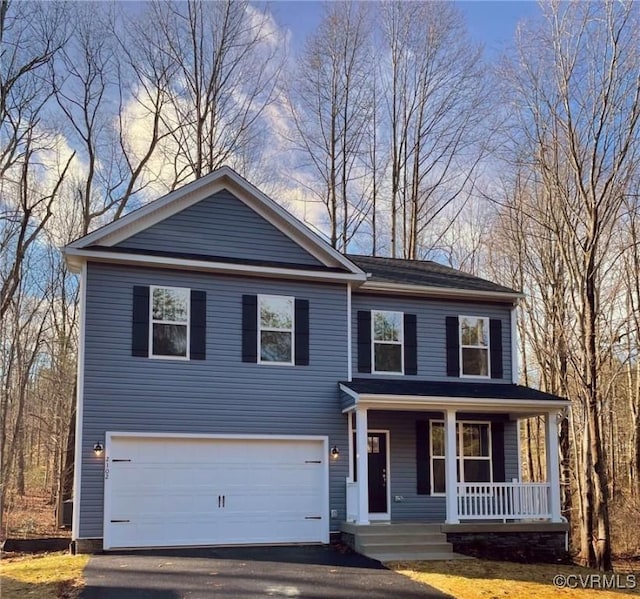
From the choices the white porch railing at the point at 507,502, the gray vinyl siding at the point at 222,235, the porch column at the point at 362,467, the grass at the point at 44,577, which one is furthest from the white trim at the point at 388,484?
the grass at the point at 44,577

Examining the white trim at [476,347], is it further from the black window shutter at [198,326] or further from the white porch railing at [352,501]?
the black window shutter at [198,326]

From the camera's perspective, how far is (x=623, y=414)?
28469 millimetres

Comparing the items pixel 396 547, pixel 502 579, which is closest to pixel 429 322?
pixel 396 547

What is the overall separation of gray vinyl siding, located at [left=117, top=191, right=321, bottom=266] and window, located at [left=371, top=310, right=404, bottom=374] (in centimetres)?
208

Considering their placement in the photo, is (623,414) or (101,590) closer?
(101,590)

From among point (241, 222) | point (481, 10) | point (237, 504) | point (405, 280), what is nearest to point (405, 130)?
point (481, 10)

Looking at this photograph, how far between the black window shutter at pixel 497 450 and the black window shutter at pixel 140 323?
788 cm

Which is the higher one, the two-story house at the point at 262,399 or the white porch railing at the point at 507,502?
the two-story house at the point at 262,399

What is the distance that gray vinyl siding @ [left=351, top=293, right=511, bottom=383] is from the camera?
50.9ft

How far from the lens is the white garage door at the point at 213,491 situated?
12.7 m

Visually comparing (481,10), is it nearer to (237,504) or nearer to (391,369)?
(391,369)

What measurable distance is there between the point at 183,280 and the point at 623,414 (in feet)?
70.8

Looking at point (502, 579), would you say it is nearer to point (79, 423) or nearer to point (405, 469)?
point (405, 469)

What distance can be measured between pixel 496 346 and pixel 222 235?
22.3 feet
